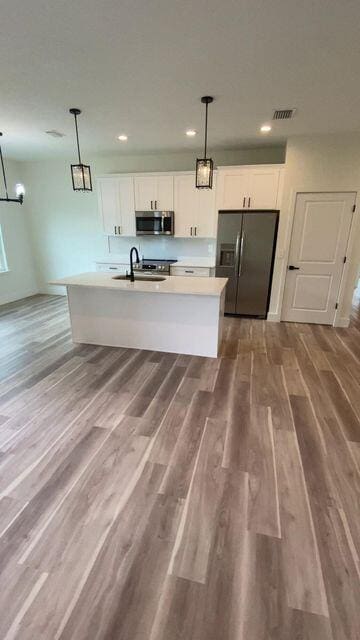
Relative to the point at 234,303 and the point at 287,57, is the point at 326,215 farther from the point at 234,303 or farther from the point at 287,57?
the point at 287,57

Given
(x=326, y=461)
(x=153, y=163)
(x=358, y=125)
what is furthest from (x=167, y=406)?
(x=153, y=163)

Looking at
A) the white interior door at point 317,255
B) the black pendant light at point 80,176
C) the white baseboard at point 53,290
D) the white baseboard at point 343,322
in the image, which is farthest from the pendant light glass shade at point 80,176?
the white baseboard at point 343,322

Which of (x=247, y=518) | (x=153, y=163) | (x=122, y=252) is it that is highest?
(x=153, y=163)

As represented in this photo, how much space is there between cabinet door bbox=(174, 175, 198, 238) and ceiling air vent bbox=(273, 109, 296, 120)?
5.98 ft

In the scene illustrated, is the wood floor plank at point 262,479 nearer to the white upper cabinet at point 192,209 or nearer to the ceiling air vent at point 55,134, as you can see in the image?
the white upper cabinet at point 192,209

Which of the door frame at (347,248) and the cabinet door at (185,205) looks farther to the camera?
the cabinet door at (185,205)

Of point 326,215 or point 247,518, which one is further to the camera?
point 326,215

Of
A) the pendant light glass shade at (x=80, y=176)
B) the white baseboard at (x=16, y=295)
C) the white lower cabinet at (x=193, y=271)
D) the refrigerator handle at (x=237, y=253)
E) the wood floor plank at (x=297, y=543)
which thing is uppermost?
the pendant light glass shade at (x=80, y=176)

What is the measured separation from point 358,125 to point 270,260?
6.47ft

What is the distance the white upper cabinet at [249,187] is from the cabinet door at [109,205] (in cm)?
199

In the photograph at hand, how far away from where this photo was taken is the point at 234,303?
500cm

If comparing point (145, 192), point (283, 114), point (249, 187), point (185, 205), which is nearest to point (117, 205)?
point (145, 192)

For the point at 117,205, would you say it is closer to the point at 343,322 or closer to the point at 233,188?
the point at 233,188

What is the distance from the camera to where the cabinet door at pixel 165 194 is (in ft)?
16.6
